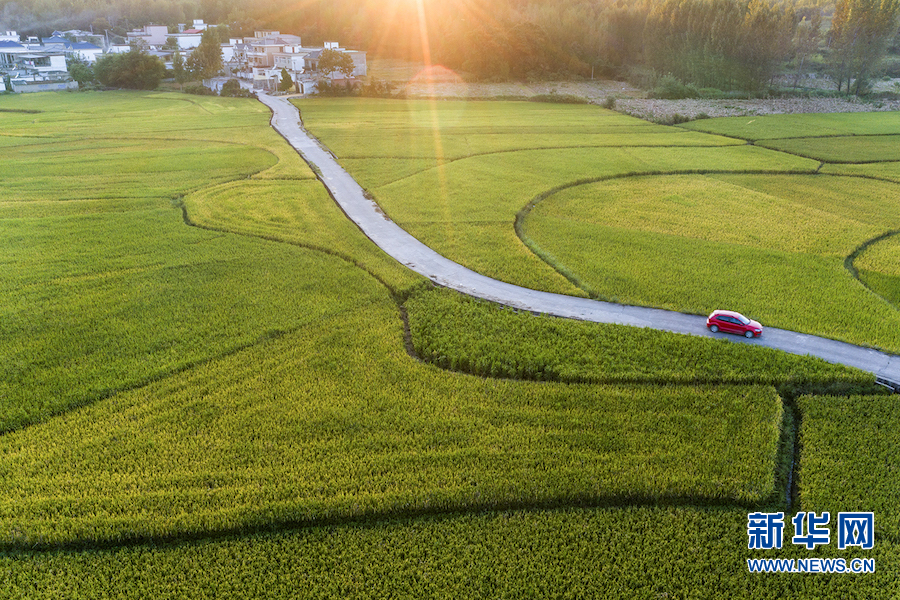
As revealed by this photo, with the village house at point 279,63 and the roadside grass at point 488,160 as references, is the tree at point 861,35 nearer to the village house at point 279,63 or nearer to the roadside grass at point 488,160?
the roadside grass at point 488,160

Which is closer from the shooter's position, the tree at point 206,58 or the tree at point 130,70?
the tree at point 130,70

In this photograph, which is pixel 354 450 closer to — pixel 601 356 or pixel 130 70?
pixel 601 356

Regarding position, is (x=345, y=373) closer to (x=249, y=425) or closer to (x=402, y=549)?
(x=249, y=425)

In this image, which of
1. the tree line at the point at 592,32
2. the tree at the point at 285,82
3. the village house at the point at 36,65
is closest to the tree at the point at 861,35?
the tree line at the point at 592,32

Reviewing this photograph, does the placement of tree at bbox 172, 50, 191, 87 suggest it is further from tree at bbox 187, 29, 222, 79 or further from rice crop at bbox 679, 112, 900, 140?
rice crop at bbox 679, 112, 900, 140

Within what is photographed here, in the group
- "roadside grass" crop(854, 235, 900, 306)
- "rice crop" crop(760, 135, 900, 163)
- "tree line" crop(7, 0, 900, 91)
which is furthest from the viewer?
"tree line" crop(7, 0, 900, 91)

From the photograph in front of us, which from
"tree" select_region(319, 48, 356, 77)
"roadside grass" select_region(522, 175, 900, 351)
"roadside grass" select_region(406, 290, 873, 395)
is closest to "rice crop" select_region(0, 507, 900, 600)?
"roadside grass" select_region(406, 290, 873, 395)
